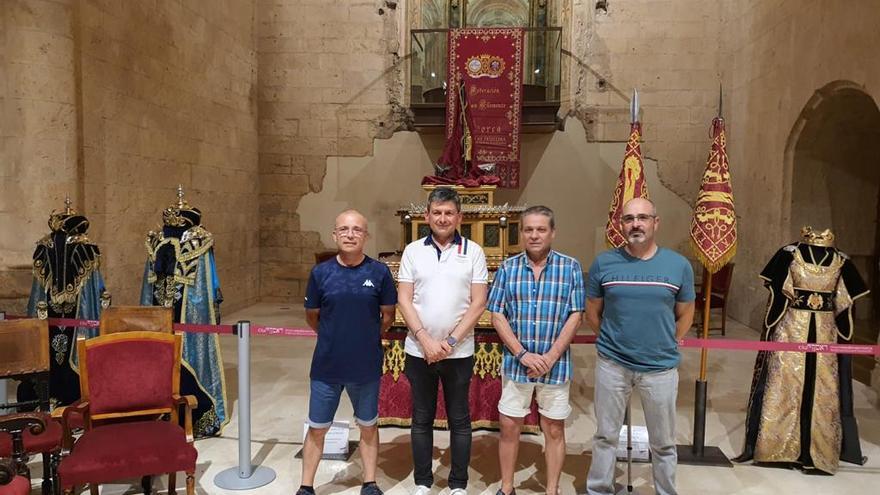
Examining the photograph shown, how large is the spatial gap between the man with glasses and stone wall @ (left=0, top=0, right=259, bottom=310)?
197 inches

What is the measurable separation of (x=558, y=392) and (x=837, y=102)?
556cm

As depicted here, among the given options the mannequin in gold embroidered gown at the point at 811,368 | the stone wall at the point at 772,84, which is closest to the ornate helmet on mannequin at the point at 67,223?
the mannequin in gold embroidered gown at the point at 811,368

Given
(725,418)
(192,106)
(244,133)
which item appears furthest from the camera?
(244,133)

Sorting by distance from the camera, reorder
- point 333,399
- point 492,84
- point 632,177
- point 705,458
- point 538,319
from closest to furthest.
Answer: point 538,319
point 333,399
point 705,458
point 632,177
point 492,84

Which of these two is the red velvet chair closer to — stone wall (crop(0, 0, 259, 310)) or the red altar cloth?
the red altar cloth

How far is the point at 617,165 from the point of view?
364 inches

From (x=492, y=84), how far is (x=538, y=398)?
6.30 meters

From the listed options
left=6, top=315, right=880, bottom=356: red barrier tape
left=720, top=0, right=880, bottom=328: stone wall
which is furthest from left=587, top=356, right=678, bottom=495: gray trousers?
left=720, top=0, right=880, bottom=328: stone wall

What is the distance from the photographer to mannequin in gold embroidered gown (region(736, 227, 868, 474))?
3.58m

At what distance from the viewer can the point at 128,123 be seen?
6.23 meters

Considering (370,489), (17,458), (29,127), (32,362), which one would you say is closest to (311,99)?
(29,127)

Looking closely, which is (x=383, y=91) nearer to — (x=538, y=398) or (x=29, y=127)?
(x=29, y=127)

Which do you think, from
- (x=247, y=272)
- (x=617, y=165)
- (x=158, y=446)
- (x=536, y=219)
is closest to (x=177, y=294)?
(x=158, y=446)

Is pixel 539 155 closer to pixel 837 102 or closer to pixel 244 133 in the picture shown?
pixel 837 102
